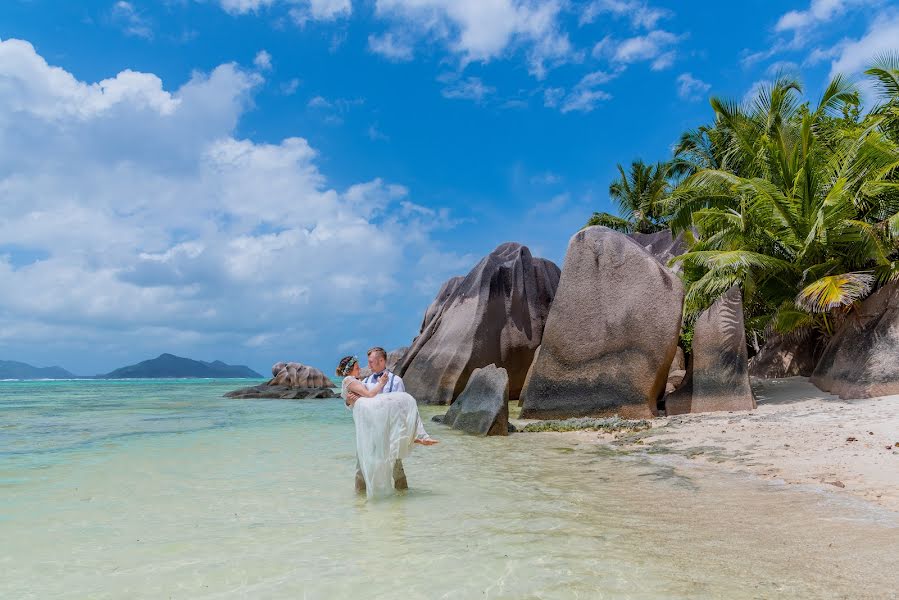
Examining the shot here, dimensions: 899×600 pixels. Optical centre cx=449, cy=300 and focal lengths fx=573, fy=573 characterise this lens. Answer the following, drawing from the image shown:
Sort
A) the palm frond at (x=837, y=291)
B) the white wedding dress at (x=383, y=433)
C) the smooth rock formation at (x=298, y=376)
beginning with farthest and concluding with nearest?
the smooth rock formation at (x=298, y=376) < the palm frond at (x=837, y=291) < the white wedding dress at (x=383, y=433)

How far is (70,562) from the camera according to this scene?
3443 millimetres

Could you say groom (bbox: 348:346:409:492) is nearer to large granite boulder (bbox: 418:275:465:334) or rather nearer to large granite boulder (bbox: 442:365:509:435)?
large granite boulder (bbox: 442:365:509:435)

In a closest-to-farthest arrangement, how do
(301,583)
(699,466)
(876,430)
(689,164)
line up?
(301,583), (699,466), (876,430), (689,164)

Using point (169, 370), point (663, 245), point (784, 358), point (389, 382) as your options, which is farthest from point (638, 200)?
point (169, 370)

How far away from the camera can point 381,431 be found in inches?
190

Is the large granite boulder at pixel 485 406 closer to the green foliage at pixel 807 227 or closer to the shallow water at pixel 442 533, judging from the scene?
the shallow water at pixel 442 533

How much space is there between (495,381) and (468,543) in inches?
244

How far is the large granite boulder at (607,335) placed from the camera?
34.4ft

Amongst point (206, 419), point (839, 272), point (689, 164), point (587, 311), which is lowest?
point (206, 419)

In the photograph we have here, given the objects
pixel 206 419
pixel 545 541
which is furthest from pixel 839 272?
pixel 206 419

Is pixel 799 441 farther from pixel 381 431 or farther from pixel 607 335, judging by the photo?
pixel 381 431

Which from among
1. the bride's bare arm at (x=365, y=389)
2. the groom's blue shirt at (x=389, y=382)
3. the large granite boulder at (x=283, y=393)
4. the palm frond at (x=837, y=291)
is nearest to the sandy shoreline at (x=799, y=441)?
the palm frond at (x=837, y=291)

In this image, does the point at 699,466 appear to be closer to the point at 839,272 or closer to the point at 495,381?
the point at 495,381

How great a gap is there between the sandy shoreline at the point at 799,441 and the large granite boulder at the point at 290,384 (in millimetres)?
18180
